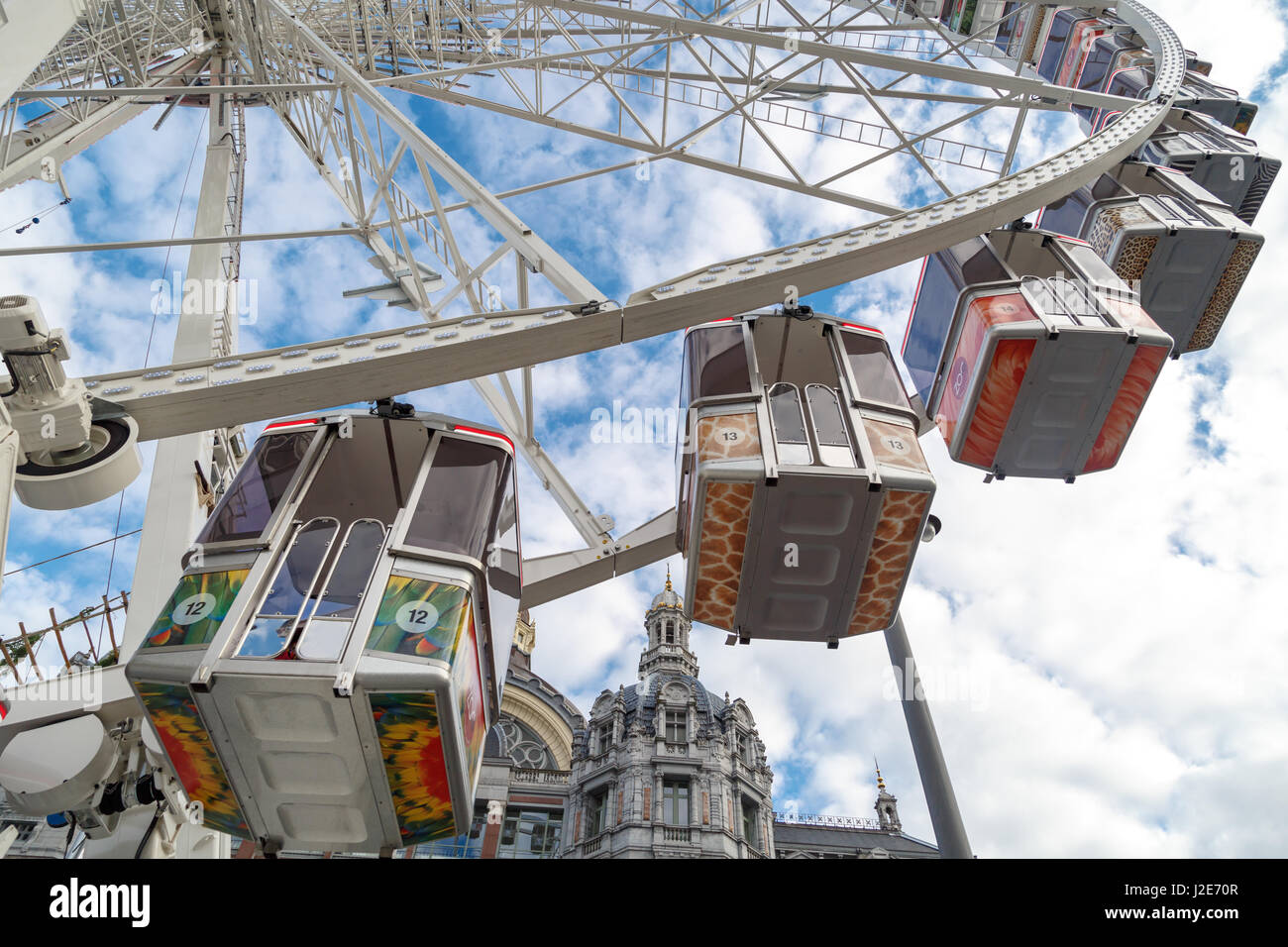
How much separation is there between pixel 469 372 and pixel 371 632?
2.47 meters

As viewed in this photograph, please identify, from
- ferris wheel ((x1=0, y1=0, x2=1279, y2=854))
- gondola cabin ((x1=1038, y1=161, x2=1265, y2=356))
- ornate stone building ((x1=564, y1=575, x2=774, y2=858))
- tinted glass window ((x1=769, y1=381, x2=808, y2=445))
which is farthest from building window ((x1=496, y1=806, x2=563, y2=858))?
tinted glass window ((x1=769, y1=381, x2=808, y2=445))

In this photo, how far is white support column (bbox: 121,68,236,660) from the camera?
33.0 ft

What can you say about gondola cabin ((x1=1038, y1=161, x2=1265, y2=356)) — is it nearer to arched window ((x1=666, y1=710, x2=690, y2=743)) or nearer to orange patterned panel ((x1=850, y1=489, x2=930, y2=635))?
orange patterned panel ((x1=850, y1=489, x2=930, y2=635))

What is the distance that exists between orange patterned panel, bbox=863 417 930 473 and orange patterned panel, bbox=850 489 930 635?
0.35 meters

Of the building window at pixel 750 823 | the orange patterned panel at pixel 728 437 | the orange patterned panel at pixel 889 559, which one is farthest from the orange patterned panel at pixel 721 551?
the building window at pixel 750 823

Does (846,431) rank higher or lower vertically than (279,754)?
higher

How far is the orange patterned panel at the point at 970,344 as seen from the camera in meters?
9.98

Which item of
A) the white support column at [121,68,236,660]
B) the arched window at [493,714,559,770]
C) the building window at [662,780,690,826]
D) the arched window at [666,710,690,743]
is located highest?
the white support column at [121,68,236,660]

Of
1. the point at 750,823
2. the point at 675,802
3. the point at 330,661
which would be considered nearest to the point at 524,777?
Answer: the point at 675,802

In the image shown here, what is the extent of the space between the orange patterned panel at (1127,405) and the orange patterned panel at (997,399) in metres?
1.16
